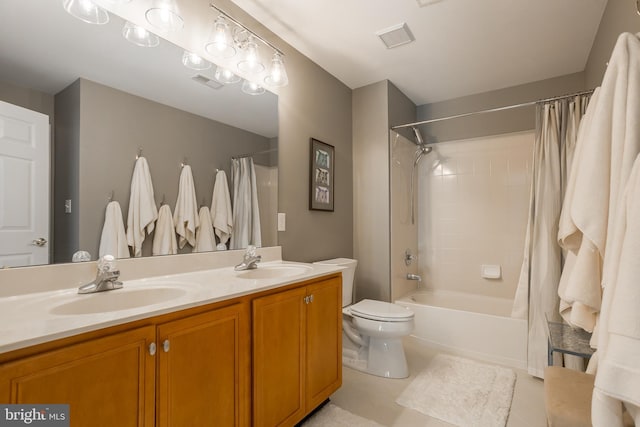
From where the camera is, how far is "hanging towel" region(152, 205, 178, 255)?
1.46 meters

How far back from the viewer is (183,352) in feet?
3.31

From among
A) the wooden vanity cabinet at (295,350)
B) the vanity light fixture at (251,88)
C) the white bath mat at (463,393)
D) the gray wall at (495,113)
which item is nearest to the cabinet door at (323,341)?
the wooden vanity cabinet at (295,350)

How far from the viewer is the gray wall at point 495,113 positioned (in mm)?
2765

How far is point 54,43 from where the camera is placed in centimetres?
119

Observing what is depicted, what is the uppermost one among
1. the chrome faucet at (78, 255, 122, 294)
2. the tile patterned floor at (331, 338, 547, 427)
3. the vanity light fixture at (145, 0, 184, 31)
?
the vanity light fixture at (145, 0, 184, 31)

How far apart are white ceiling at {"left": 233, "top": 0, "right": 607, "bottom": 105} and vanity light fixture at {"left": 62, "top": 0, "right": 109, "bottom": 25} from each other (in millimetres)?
804

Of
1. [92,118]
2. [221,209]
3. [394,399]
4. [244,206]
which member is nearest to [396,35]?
[244,206]

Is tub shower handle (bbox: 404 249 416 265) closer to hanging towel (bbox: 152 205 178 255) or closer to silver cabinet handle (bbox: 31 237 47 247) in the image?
hanging towel (bbox: 152 205 178 255)

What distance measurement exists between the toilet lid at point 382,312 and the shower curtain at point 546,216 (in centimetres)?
88

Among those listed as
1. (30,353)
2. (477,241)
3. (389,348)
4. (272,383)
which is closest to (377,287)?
(389,348)

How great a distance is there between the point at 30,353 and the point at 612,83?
1882mm

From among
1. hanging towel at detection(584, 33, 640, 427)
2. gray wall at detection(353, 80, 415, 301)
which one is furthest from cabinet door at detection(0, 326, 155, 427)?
Result: gray wall at detection(353, 80, 415, 301)

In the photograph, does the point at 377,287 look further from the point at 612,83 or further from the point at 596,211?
the point at 612,83

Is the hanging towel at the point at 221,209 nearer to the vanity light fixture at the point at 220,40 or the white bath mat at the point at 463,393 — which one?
the vanity light fixture at the point at 220,40
